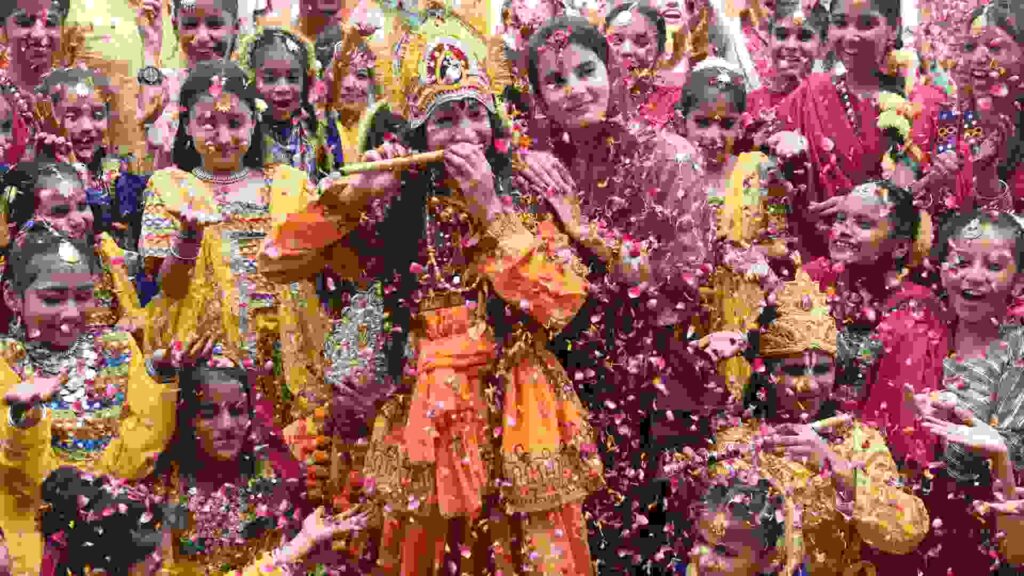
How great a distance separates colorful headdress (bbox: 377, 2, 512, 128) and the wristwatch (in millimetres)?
1484

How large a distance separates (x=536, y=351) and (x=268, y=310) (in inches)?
45.1

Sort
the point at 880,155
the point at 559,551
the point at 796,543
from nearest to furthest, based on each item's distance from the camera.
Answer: the point at 559,551
the point at 796,543
the point at 880,155

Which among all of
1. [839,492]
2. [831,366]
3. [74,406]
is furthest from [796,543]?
[74,406]

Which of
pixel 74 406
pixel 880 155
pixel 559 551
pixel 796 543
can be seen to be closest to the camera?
pixel 559 551

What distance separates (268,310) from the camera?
5.86 meters

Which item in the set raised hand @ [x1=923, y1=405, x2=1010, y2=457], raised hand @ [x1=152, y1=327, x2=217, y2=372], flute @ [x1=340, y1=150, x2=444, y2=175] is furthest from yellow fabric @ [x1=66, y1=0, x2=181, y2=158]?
raised hand @ [x1=923, y1=405, x2=1010, y2=457]

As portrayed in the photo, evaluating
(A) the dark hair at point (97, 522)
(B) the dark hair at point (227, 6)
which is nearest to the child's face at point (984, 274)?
(A) the dark hair at point (97, 522)

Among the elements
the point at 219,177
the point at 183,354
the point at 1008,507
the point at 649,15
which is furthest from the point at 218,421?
the point at 1008,507

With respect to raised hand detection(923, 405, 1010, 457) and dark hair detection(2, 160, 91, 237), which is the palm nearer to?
dark hair detection(2, 160, 91, 237)

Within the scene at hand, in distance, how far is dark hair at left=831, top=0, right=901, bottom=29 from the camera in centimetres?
608

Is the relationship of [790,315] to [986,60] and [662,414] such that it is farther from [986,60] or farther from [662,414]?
[986,60]

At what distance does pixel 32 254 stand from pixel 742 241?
1.97 metres

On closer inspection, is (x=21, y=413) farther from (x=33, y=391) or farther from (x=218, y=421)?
(x=218, y=421)

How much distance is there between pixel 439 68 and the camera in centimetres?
494
